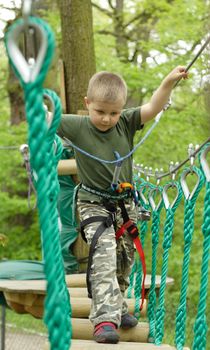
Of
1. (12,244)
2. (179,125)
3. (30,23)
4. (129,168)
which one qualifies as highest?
(30,23)

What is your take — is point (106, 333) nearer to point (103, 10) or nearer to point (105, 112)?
point (105, 112)

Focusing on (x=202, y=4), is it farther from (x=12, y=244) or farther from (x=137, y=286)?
(x=137, y=286)

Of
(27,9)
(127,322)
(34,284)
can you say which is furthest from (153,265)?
(27,9)

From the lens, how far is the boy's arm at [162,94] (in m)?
3.52

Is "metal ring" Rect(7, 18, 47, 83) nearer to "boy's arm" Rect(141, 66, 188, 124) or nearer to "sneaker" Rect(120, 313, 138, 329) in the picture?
"boy's arm" Rect(141, 66, 188, 124)

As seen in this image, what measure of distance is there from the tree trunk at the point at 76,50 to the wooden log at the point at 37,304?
2279 mm

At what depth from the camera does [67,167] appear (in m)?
5.76

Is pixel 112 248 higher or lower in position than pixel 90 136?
lower

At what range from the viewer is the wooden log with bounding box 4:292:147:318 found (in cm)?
430

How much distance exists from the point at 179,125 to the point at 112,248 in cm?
928

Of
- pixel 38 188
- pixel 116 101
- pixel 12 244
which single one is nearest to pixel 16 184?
pixel 12 244

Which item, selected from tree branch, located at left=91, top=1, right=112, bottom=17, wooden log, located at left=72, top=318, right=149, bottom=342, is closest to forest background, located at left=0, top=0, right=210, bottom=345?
tree branch, located at left=91, top=1, right=112, bottom=17

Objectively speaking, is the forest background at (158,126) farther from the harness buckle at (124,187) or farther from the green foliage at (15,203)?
the harness buckle at (124,187)

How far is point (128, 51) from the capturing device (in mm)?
16125
